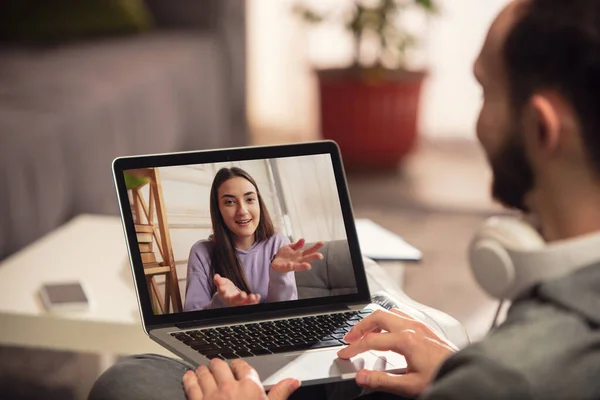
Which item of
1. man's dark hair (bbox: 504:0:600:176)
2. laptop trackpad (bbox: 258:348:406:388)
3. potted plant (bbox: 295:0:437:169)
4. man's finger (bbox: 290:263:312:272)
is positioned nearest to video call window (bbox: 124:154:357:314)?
man's finger (bbox: 290:263:312:272)

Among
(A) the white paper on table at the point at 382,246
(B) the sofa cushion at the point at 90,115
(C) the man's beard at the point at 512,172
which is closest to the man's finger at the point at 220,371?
(C) the man's beard at the point at 512,172

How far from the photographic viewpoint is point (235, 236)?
3.54ft

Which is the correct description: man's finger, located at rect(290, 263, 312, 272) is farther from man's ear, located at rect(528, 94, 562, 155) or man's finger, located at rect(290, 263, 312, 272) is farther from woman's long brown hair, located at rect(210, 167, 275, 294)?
man's ear, located at rect(528, 94, 562, 155)

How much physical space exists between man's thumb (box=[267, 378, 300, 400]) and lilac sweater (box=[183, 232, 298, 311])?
6.6 inches

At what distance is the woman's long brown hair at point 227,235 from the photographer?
41.6 inches

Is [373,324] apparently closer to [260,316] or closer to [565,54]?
[260,316]

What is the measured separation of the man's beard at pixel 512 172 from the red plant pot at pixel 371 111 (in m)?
2.82

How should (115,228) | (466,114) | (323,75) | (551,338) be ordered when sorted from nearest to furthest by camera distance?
(551,338)
(115,228)
(323,75)
(466,114)

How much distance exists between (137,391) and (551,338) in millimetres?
485

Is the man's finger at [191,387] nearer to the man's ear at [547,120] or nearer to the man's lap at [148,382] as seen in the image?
the man's lap at [148,382]

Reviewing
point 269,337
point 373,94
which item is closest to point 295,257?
point 269,337

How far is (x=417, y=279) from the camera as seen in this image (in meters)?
2.57

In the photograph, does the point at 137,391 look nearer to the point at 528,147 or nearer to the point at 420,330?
the point at 420,330

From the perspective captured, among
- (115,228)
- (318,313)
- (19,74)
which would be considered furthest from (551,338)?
(19,74)
